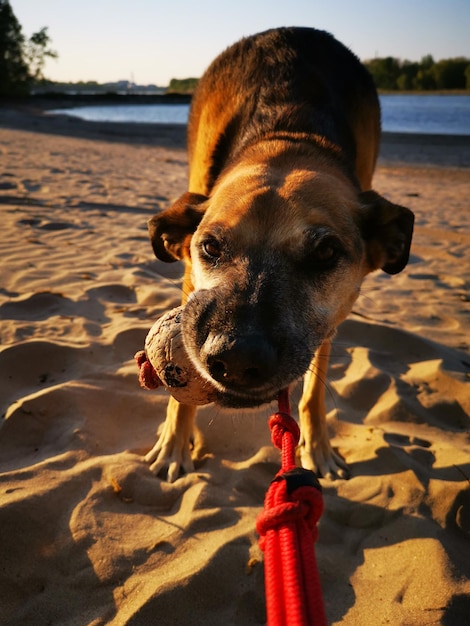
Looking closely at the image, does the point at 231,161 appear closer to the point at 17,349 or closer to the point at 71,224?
the point at 17,349

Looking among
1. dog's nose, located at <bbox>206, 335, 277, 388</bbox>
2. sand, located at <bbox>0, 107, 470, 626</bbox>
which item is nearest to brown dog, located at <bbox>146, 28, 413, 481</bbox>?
dog's nose, located at <bbox>206, 335, 277, 388</bbox>

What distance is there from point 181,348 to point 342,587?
4.05ft

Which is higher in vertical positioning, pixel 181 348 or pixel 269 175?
pixel 269 175

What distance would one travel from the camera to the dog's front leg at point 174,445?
277cm

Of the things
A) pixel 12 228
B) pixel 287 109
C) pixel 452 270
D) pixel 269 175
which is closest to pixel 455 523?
pixel 269 175

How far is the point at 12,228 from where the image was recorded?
6.33 metres

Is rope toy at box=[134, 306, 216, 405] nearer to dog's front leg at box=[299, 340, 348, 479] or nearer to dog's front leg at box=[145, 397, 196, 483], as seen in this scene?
dog's front leg at box=[145, 397, 196, 483]

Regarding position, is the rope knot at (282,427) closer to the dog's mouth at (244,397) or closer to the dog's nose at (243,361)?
the dog's mouth at (244,397)

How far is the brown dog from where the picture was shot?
200cm

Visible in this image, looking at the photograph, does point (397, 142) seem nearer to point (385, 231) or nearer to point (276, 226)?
point (385, 231)

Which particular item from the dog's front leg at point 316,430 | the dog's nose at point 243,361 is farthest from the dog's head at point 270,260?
the dog's front leg at point 316,430

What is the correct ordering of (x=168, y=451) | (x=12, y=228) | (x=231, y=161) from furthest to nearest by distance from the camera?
(x=12, y=228), (x=231, y=161), (x=168, y=451)

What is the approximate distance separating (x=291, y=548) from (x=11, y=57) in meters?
65.6

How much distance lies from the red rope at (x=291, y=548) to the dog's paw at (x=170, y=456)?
3.61ft
